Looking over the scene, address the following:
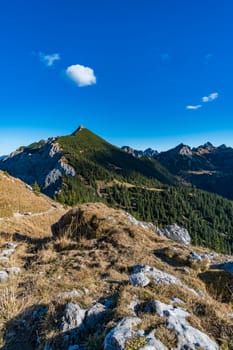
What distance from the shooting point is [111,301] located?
6.19 metres

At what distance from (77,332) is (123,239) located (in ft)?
26.3

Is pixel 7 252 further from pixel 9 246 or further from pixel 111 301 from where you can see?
pixel 111 301

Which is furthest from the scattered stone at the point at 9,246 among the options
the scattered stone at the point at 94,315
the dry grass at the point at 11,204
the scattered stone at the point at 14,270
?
the dry grass at the point at 11,204

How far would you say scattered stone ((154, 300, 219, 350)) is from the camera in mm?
4398

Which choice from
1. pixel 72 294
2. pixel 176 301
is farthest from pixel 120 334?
pixel 72 294

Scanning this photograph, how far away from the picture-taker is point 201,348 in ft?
14.3

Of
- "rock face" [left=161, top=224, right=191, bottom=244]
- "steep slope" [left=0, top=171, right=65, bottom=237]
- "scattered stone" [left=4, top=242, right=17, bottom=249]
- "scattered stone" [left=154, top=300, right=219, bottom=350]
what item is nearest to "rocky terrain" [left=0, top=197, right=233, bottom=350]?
"scattered stone" [left=154, top=300, right=219, bottom=350]

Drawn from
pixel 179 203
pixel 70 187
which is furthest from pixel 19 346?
pixel 179 203

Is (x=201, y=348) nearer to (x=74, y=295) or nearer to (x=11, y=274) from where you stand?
(x=74, y=295)

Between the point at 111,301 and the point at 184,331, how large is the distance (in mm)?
2003

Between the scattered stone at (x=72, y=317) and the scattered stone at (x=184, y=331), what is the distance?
153 cm

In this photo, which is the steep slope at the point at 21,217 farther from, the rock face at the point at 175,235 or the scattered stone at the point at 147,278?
the rock face at the point at 175,235

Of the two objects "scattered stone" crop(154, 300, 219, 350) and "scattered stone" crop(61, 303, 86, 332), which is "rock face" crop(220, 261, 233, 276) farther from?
"scattered stone" crop(61, 303, 86, 332)

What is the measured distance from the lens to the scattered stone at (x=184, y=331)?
4.40 m
